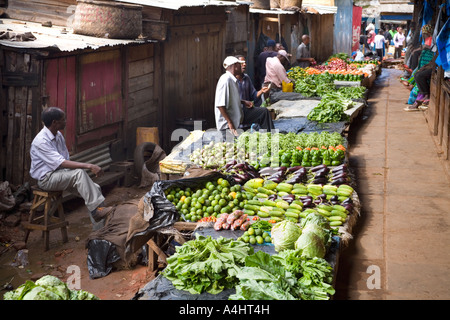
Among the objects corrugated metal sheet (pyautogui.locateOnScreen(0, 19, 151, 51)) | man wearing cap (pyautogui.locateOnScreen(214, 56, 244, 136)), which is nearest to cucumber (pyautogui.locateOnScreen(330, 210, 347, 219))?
man wearing cap (pyautogui.locateOnScreen(214, 56, 244, 136))

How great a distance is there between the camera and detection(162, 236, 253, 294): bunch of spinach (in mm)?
4805

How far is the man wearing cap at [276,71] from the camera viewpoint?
547 inches

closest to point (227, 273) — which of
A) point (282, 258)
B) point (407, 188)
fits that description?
point (282, 258)

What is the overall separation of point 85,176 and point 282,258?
3985 millimetres

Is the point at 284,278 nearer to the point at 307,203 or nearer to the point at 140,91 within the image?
the point at 307,203

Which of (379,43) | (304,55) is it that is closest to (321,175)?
(304,55)

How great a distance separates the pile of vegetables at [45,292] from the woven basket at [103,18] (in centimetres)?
740

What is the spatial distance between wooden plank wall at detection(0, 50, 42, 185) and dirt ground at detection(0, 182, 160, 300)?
73 centimetres

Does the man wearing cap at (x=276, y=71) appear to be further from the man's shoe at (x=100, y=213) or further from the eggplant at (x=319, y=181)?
the man's shoe at (x=100, y=213)

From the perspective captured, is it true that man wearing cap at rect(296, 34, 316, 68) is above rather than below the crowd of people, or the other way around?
above

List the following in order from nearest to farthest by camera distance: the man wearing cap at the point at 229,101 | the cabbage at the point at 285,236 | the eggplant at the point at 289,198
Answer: the cabbage at the point at 285,236
the eggplant at the point at 289,198
the man wearing cap at the point at 229,101

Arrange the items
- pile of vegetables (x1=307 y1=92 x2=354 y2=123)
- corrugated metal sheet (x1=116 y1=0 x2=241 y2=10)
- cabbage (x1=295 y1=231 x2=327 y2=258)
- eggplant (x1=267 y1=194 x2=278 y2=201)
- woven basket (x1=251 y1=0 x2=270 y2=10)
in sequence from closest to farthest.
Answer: cabbage (x1=295 y1=231 x2=327 y2=258) → eggplant (x1=267 y1=194 x2=278 y2=201) → corrugated metal sheet (x1=116 y1=0 x2=241 y2=10) → pile of vegetables (x1=307 y1=92 x2=354 y2=123) → woven basket (x1=251 y1=0 x2=270 y2=10)

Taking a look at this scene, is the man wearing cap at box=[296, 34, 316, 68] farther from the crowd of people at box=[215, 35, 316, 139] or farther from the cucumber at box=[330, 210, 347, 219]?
the cucumber at box=[330, 210, 347, 219]

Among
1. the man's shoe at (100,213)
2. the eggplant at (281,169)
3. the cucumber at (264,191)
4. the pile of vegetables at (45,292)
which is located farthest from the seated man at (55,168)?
the pile of vegetables at (45,292)
